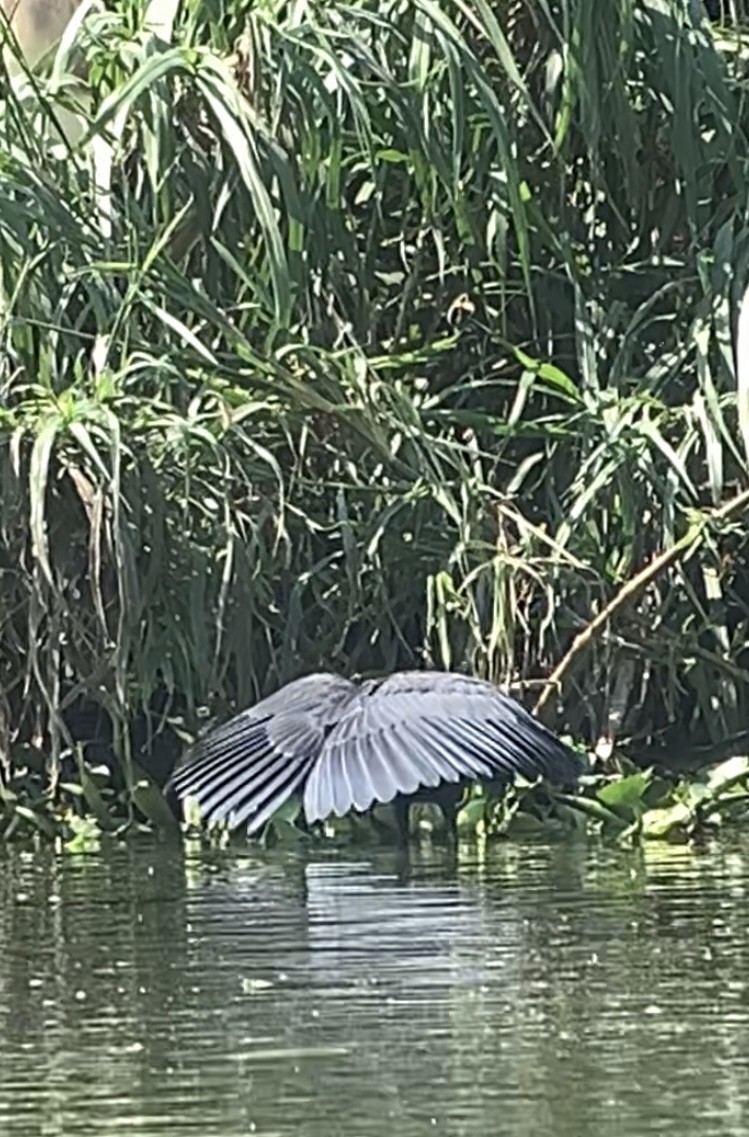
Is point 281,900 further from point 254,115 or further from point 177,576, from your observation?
point 254,115

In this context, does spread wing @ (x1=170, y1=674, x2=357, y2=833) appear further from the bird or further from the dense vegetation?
the dense vegetation

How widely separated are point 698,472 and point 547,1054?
2.89 m

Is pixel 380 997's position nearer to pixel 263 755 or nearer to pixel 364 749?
pixel 364 749

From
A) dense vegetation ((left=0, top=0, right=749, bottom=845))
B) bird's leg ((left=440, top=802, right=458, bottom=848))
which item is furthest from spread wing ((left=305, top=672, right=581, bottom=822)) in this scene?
dense vegetation ((left=0, top=0, right=749, bottom=845))

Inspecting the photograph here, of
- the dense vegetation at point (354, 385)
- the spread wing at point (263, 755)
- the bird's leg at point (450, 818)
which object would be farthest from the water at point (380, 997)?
the dense vegetation at point (354, 385)

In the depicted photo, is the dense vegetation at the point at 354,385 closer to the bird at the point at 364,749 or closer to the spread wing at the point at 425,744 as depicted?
the bird at the point at 364,749

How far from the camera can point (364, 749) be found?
5.38m

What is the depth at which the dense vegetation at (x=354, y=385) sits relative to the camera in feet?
20.0

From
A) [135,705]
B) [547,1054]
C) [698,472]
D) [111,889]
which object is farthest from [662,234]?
[547,1054]

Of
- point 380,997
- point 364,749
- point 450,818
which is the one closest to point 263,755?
point 364,749

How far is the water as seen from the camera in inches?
131

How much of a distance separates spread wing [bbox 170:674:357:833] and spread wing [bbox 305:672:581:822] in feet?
0.17

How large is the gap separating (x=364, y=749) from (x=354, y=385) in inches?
41.5

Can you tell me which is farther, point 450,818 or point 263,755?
point 450,818
